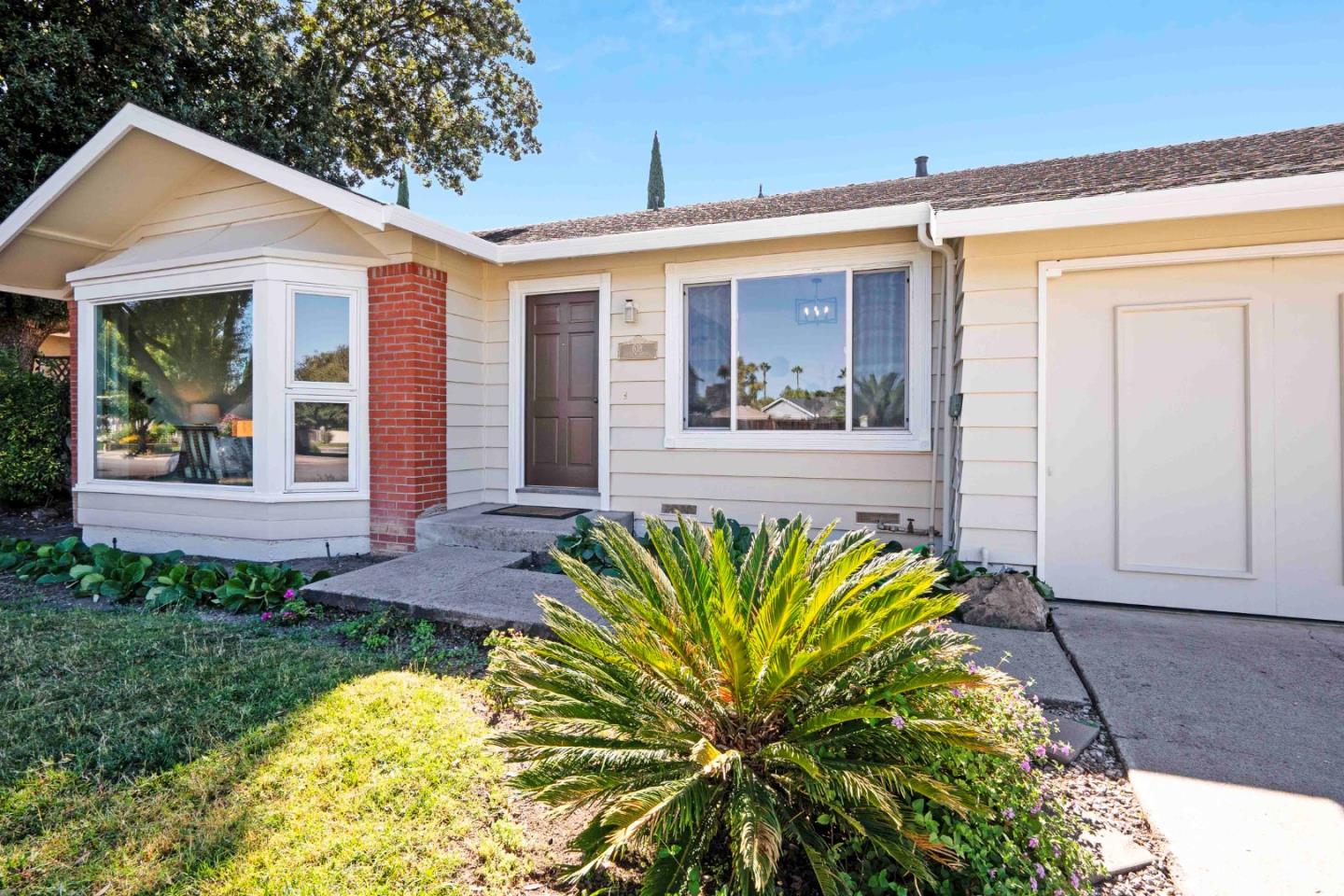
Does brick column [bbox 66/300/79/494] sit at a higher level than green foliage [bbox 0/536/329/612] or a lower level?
higher

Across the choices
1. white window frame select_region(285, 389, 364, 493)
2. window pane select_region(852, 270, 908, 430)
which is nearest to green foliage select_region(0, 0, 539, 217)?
white window frame select_region(285, 389, 364, 493)

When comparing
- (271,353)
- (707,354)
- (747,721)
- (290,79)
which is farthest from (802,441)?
(290,79)

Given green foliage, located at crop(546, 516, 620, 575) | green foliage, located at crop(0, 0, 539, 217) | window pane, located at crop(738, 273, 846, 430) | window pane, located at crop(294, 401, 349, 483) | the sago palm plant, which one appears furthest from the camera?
green foliage, located at crop(0, 0, 539, 217)

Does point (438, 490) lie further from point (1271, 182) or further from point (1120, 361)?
point (1271, 182)

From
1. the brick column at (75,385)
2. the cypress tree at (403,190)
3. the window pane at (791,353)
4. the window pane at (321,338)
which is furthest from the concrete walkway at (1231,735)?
the cypress tree at (403,190)

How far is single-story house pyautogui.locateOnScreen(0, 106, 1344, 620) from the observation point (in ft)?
12.7

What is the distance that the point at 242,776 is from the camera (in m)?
2.23

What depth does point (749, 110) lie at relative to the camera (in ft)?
34.3

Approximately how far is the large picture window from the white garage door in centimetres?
117

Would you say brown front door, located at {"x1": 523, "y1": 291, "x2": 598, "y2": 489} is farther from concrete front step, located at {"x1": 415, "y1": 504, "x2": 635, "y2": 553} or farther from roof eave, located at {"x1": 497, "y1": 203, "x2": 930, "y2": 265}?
concrete front step, located at {"x1": 415, "y1": 504, "x2": 635, "y2": 553}

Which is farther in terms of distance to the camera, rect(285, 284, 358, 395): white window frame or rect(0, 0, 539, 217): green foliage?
rect(0, 0, 539, 217): green foliage

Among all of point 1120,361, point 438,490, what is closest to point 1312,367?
point 1120,361

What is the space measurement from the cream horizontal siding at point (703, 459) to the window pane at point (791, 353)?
0.88ft

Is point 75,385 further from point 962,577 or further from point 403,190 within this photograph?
point 403,190
